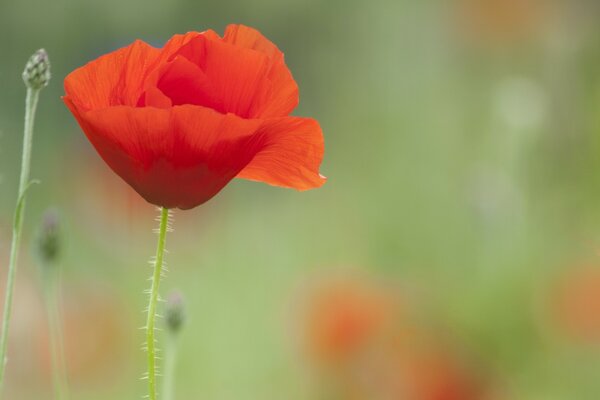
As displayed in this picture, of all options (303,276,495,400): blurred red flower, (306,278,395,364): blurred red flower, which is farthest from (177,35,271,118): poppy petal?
(306,278,395,364): blurred red flower

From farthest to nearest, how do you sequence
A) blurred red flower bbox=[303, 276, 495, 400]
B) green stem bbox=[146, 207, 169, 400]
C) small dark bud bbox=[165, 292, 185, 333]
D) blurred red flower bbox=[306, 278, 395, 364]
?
blurred red flower bbox=[306, 278, 395, 364] → blurred red flower bbox=[303, 276, 495, 400] → small dark bud bbox=[165, 292, 185, 333] → green stem bbox=[146, 207, 169, 400]

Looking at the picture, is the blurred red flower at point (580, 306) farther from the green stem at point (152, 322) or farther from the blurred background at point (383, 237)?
the green stem at point (152, 322)

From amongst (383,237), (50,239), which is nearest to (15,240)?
(50,239)

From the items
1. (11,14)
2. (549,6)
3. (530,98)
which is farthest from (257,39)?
(11,14)

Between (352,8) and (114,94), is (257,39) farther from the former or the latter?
(352,8)

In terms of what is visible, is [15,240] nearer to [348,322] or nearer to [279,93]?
[279,93]

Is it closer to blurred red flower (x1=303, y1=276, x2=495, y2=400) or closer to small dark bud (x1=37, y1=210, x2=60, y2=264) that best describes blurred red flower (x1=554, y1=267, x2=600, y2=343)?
blurred red flower (x1=303, y1=276, x2=495, y2=400)

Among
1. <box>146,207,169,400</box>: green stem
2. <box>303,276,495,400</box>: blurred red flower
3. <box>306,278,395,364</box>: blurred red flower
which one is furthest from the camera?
<box>306,278,395,364</box>: blurred red flower
